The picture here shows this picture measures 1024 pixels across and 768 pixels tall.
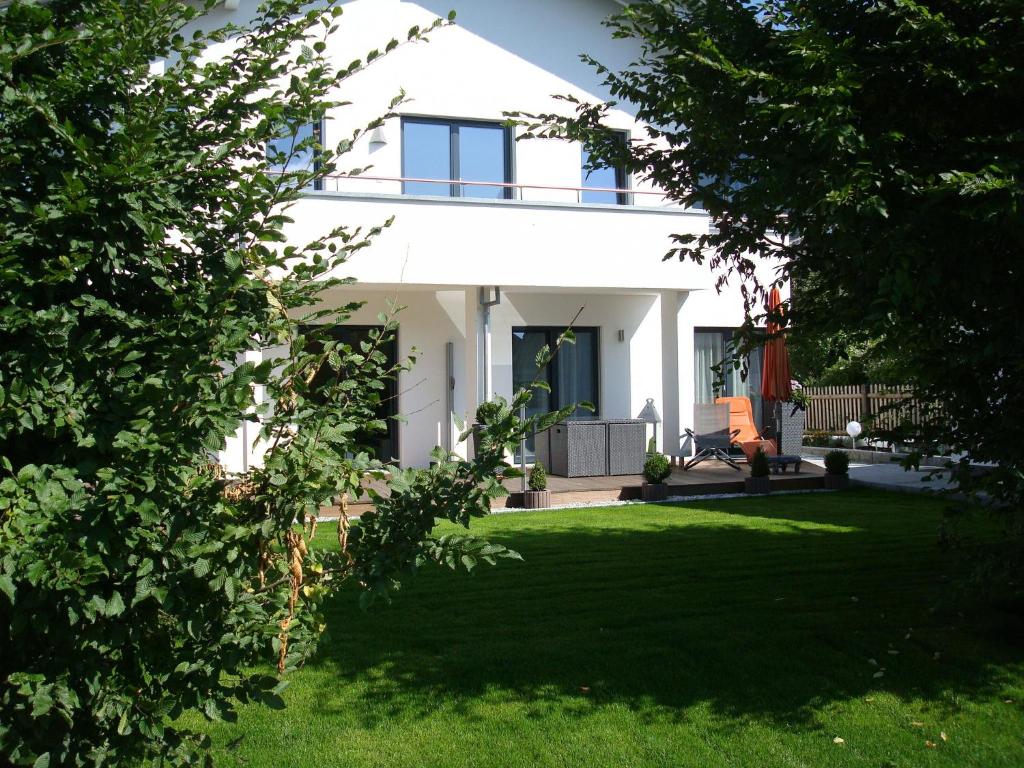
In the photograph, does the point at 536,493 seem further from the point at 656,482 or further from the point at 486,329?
the point at 486,329

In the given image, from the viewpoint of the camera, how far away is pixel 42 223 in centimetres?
268

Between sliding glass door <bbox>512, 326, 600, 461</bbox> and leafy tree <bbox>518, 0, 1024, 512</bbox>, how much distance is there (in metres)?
10.7

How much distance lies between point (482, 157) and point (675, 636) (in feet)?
37.4

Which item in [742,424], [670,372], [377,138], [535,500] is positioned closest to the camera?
[535,500]

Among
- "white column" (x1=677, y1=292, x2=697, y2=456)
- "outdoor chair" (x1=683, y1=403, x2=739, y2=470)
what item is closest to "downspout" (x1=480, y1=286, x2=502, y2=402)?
"white column" (x1=677, y1=292, x2=697, y2=456)

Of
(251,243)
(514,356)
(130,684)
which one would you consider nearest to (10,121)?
(251,243)

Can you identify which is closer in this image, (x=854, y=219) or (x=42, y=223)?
(x=42, y=223)

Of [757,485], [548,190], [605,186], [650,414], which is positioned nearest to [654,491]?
[757,485]

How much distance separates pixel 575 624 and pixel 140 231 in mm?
4434

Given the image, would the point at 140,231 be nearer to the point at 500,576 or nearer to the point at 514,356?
the point at 500,576

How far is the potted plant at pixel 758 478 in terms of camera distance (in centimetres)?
1377

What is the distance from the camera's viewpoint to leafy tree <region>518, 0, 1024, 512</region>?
4.61m

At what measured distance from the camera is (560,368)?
57.0 feet

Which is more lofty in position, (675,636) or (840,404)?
(840,404)
